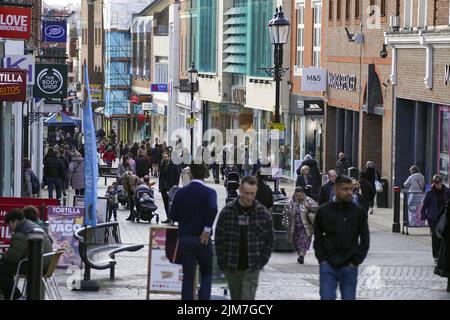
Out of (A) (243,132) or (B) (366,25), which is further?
(A) (243,132)

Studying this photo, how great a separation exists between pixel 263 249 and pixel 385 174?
30461 millimetres

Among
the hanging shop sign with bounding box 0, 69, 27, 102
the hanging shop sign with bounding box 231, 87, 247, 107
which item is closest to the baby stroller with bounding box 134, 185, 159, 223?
the hanging shop sign with bounding box 0, 69, 27, 102

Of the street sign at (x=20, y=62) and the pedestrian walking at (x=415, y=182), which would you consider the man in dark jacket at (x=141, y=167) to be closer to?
the street sign at (x=20, y=62)

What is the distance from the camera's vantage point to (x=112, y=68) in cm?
12038

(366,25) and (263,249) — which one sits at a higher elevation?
(366,25)

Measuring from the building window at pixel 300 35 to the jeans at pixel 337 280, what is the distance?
4686 centimetres

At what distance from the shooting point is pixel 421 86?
40031 mm

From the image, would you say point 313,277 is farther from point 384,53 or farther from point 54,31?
point 54,31

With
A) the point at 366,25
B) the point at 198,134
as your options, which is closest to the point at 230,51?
the point at 198,134

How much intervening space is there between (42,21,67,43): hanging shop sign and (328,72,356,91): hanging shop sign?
10.2 meters

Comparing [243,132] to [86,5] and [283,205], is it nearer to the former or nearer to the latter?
[283,205]

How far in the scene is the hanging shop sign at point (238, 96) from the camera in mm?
71250

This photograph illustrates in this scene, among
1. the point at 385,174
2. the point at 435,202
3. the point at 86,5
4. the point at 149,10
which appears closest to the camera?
the point at 435,202

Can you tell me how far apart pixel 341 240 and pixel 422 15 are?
88.4 ft
